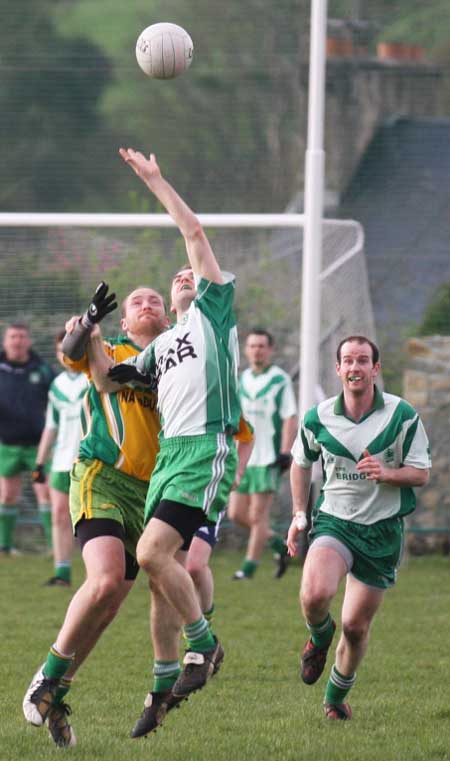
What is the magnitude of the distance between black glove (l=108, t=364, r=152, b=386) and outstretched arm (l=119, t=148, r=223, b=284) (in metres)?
0.55

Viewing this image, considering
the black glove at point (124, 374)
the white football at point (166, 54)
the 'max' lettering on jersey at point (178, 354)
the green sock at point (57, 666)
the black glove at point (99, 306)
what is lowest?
the green sock at point (57, 666)

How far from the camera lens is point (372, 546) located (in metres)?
7.24

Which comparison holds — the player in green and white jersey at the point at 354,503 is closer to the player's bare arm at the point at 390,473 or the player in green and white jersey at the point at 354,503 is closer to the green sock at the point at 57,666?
the player's bare arm at the point at 390,473

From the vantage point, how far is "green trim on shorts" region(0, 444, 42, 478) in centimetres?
1437

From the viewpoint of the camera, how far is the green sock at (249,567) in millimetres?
13243

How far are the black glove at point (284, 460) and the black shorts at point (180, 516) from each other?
635cm

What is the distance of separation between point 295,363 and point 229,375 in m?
7.70

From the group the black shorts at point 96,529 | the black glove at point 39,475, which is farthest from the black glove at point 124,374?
the black glove at point 39,475

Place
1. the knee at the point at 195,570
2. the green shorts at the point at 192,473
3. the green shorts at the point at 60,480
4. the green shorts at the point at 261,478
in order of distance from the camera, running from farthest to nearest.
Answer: the green shorts at the point at 261,478 < the green shorts at the point at 60,480 < the knee at the point at 195,570 < the green shorts at the point at 192,473

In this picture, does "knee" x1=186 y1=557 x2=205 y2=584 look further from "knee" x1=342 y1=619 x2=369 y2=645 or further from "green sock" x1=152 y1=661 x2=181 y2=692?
"green sock" x1=152 y1=661 x2=181 y2=692

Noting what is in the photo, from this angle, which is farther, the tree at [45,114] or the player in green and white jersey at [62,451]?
the tree at [45,114]

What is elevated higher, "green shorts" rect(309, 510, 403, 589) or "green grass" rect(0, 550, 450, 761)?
"green shorts" rect(309, 510, 403, 589)

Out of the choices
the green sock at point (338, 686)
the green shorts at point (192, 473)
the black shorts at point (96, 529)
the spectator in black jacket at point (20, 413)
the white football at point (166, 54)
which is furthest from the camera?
the spectator in black jacket at point (20, 413)

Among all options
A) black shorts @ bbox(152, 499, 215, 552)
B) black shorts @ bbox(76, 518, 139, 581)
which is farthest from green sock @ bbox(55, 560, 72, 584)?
black shorts @ bbox(152, 499, 215, 552)
